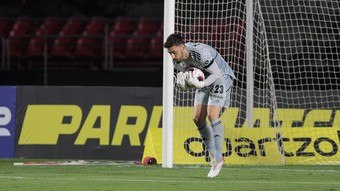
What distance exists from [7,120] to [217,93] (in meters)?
5.76

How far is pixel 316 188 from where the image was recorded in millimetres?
12258

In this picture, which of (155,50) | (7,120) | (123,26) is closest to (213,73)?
(7,120)

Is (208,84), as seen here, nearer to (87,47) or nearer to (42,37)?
(42,37)

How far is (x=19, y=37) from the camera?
25.1 m

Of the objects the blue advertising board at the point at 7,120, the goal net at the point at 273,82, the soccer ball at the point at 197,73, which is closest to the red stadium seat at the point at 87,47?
the blue advertising board at the point at 7,120

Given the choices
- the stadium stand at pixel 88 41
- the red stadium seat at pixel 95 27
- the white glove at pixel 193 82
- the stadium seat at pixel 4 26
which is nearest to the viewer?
the white glove at pixel 193 82

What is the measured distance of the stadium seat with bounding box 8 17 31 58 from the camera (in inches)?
991

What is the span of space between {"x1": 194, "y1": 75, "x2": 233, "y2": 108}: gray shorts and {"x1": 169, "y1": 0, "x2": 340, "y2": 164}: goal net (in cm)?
263

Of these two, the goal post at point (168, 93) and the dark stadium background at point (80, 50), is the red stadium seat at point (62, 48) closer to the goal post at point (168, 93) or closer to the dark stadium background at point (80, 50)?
the dark stadium background at point (80, 50)

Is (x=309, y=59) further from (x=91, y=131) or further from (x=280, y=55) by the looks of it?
(x=91, y=131)

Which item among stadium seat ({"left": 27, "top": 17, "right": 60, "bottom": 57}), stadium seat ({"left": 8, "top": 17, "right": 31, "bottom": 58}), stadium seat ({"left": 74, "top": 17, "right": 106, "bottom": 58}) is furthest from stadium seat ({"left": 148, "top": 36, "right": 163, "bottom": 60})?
stadium seat ({"left": 8, "top": 17, "right": 31, "bottom": 58})

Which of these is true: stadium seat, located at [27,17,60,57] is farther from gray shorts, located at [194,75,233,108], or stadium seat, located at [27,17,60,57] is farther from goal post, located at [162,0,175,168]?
gray shorts, located at [194,75,233,108]

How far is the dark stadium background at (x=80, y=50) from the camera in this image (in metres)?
22.6

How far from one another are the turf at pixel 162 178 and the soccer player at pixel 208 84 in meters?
0.43
